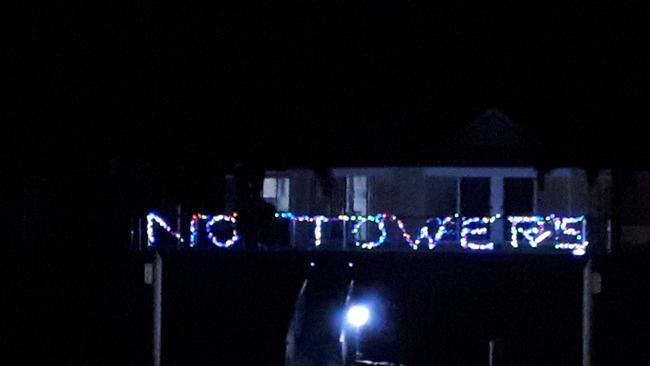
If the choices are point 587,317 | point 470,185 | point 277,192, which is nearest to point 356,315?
point 587,317

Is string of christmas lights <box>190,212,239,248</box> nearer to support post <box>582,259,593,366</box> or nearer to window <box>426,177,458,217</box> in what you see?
window <box>426,177,458,217</box>

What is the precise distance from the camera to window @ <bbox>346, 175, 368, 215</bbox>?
2900 centimetres

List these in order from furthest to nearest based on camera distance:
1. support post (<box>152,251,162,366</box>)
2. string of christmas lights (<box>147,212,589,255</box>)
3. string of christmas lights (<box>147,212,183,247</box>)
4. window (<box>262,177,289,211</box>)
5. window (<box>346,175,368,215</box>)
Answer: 1. window (<box>262,177,289,211</box>)
2. window (<box>346,175,368,215</box>)
3. string of christmas lights (<box>147,212,589,255</box>)
4. string of christmas lights (<box>147,212,183,247</box>)
5. support post (<box>152,251,162,366</box>)

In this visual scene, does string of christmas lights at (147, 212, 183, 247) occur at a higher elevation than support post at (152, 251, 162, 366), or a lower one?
higher

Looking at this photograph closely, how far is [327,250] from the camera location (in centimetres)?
2466

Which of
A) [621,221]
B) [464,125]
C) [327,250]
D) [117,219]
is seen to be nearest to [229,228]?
[327,250]

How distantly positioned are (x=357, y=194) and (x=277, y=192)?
195cm

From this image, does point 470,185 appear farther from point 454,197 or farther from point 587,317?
point 587,317

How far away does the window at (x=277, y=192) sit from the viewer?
29.5 meters

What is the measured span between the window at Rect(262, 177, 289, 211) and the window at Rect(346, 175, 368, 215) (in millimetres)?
1522

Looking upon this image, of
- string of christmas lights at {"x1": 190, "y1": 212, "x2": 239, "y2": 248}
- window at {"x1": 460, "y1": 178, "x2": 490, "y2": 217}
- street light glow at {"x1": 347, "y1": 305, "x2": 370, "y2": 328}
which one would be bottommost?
street light glow at {"x1": 347, "y1": 305, "x2": 370, "y2": 328}

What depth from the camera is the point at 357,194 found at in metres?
29.2

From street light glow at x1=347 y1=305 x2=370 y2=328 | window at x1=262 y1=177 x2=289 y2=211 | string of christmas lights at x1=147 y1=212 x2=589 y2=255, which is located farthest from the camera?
window at x1=262 y1=177 x2=289 y2=211

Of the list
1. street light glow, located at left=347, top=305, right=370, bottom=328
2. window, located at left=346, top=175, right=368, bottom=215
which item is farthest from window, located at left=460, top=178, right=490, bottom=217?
street light glow, located at left=347, top=305, right=370, bottom=328
